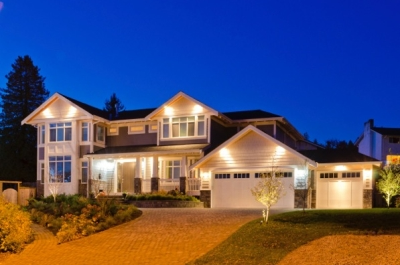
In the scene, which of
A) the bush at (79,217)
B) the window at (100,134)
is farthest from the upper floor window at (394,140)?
the bush at (79,217)

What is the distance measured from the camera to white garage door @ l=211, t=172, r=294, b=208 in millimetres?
28252

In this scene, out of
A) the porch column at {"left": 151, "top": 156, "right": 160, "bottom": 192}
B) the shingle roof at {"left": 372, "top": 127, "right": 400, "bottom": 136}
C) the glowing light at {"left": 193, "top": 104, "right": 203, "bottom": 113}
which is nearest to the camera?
the porch column at {"left": 151, "top": 156, "right": 160, "bottom": 192}

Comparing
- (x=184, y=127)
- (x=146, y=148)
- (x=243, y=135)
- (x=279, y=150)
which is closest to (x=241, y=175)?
(x=243, y=135)

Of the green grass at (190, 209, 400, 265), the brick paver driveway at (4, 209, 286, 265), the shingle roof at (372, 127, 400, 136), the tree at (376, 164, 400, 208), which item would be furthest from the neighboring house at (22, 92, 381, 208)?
the shingle roof at (372, 127, 400, 136)

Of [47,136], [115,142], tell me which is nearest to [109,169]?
[115,142]

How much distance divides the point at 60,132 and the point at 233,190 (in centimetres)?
1461

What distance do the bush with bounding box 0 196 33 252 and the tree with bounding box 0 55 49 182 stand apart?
3559 centimetres

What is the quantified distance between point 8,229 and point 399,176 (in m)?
19.0

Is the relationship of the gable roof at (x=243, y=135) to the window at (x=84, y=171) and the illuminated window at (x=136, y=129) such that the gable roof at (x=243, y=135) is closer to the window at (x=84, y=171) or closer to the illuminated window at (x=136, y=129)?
the illuminated window at (x=136, y=129)

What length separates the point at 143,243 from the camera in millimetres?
16172

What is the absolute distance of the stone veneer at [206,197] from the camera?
95.3ft

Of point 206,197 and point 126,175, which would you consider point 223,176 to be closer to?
point 206,197

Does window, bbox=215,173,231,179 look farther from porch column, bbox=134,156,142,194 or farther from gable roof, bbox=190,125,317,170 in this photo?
porch column, bbox=134,156,142,194

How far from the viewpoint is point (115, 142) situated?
37.2 meters
